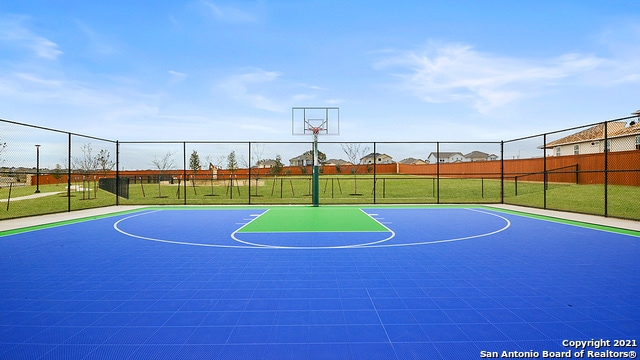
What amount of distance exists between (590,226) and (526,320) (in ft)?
27.2

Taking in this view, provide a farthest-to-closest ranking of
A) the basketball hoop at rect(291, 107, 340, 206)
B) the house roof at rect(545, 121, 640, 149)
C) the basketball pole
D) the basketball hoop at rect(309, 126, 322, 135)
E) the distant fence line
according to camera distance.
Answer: the house roof at rect(545, 121, 640, 149)
the distant fence line
the basketball hoop at rect(291, 107, 340, 206)
the basketball hoop at rect(309, 126, 322, 135)
the basketball pole

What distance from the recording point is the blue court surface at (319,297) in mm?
3109

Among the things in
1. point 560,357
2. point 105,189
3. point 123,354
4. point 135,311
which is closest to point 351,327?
point 560,357

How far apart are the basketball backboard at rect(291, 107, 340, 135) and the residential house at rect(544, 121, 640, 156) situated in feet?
46.9

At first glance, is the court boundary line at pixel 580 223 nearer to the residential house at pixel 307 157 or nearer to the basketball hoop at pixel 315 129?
the basketball hoop at pixel 315 129

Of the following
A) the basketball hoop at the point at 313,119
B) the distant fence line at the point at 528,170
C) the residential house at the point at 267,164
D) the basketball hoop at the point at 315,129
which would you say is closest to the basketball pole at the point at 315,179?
the basketball hoop at the point at 315,129

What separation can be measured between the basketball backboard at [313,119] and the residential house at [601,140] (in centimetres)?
1428

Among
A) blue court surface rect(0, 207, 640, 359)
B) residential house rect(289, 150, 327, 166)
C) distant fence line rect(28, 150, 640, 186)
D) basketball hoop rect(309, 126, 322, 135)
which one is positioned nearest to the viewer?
blue court surface rect(0, 207, 640, 359)

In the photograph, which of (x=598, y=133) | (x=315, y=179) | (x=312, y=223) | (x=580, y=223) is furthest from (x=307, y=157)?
(x=598, y=133)

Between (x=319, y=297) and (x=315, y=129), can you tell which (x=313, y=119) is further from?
(x=319, y=297)

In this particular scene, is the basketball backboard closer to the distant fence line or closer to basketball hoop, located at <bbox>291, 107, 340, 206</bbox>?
basketball hoop, located at <bbox>291, 107, 340, 206</bbox>

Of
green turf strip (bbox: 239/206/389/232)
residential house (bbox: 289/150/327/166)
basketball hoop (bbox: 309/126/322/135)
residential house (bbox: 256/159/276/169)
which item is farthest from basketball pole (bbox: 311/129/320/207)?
residential house (bbox: 256/159/276/169)

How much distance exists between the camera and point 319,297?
14.1 ft

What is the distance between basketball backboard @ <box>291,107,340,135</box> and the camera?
56.4 feet
